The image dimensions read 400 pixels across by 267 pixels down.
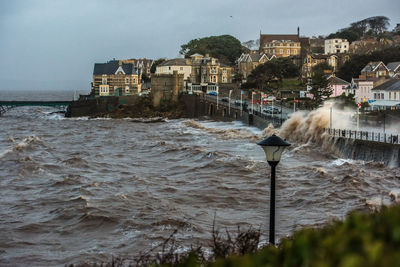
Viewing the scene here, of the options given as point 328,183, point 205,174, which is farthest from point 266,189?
point 205,174

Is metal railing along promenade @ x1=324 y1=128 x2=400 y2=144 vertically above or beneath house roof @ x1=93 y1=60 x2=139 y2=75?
beneath

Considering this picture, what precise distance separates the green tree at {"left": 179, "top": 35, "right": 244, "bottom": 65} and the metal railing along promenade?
97786mm

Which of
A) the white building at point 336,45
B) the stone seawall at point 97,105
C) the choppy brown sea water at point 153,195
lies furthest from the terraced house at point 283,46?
the choppy brown sea water at point 153,195

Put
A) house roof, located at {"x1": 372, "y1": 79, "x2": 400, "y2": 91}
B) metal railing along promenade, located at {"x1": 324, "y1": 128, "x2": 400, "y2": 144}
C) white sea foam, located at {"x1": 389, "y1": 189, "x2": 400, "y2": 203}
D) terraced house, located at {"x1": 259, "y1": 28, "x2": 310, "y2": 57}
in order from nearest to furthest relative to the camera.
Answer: white sea foam, located at {"x1": 389, "y1": 189, "x2": 400, "y2": 203}
metal railing along promenade, located at {"x1": 324, "y1": 128, "x2": 400, "y2": 144}
house roof, located at {"x1": 372, "y1": 79, "x2": 400, "y2": 91}
terraced house, located at {"x1": 259, "y1": 28, "x2": 310, "y2": 57}

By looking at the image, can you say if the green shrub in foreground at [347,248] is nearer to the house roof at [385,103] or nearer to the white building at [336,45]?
the house roof at [385,103]

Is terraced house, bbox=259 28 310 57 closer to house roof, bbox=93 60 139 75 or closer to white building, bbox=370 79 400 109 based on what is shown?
house roof, bbox=93 60 139 75

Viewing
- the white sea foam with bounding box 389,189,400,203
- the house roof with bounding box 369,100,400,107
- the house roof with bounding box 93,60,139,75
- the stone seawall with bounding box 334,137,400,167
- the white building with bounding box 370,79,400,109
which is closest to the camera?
the white sea foam with bounding box 389,189,400,203

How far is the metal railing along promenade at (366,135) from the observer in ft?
103

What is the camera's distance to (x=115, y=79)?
358 feet

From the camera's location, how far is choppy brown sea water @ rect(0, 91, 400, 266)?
18266mm

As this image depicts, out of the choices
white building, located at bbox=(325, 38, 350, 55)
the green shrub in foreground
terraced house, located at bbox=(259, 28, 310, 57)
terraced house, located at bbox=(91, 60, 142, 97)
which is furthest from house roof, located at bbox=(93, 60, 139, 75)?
the green shrub in foreground

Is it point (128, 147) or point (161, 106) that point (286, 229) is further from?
point (161, 106)

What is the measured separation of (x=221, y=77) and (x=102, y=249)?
315 feet

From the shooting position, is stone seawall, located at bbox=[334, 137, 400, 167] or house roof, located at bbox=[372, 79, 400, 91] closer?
stone seawall, located at bbox=[334, 137, 400, 167]
